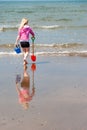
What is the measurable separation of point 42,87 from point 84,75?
1.75m

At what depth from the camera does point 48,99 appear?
8.65 m

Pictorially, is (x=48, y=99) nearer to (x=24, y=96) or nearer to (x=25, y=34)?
(x=24, y=96)

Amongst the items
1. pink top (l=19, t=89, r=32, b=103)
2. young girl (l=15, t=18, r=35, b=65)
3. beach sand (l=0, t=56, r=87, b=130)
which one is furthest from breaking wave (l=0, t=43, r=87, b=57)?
pink top (l=19, t=89, r=32, b=103)

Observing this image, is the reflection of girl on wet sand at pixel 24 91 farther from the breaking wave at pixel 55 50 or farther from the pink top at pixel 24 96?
the breaking wave at pixel 55 50

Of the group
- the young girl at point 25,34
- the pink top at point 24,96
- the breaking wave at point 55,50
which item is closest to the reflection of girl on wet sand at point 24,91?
the pink top at point 24,96

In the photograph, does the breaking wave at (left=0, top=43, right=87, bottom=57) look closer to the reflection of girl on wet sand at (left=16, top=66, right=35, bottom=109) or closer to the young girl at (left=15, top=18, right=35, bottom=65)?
the young girl at (left=15, top=18, right=35, bottom=65)

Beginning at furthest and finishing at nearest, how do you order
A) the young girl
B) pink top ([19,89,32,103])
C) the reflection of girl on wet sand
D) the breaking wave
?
the breaking wave
the young girl
pink top ([19,89,32,103])
the reflection of girl on wet sand

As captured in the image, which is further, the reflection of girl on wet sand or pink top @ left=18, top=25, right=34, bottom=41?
pink top @ left=18, top=25, right=34, bottom=41

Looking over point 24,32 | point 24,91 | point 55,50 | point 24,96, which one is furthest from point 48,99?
point 55,50

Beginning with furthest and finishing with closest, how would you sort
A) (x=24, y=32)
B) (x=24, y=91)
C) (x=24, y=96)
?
(x=24, y=32) → (x=24, y=91) → (x=24, y=96)

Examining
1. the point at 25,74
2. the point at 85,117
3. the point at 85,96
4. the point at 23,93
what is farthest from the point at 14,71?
the point at 85,117

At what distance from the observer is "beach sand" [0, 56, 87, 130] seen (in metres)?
7.12

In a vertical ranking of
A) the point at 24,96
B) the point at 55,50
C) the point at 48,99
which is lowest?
the point at 55,50

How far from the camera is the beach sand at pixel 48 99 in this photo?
7.12 m
